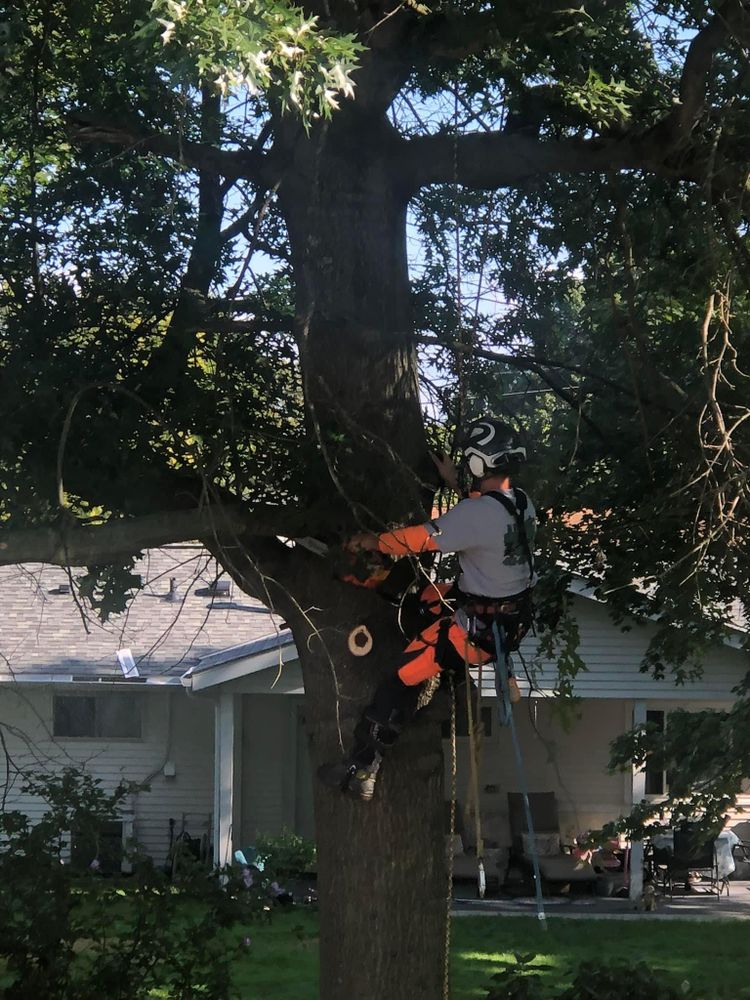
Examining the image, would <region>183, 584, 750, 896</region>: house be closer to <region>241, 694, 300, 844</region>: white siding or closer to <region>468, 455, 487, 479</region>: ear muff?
<region>241, 694, 300, 844</region>: white siding

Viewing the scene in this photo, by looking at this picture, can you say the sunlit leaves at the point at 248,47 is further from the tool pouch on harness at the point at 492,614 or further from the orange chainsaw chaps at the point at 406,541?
the tool pouch on harness at the point at 492,614

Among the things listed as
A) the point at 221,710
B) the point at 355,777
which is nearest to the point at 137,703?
the point at 221,710

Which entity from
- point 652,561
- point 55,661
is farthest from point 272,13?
point 55,661

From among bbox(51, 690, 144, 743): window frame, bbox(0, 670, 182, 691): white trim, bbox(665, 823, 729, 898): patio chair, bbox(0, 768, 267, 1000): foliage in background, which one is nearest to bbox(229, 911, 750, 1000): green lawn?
bbox(665, 823, 729, 898): patio chair

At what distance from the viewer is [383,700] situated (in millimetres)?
6199

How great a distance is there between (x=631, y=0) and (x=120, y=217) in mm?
3024

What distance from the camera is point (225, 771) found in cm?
1725

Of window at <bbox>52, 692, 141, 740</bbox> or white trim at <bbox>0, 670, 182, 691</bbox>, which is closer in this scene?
white trim at <bbox>0, 670, 182, 691</bbox>

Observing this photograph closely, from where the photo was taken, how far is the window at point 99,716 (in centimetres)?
1889

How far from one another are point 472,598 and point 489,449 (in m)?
0.70

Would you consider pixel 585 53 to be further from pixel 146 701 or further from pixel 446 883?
pixel 146 701

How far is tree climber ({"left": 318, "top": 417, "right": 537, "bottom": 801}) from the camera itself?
606 cm

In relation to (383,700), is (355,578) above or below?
above

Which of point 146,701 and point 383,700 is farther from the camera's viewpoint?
point 146,701
